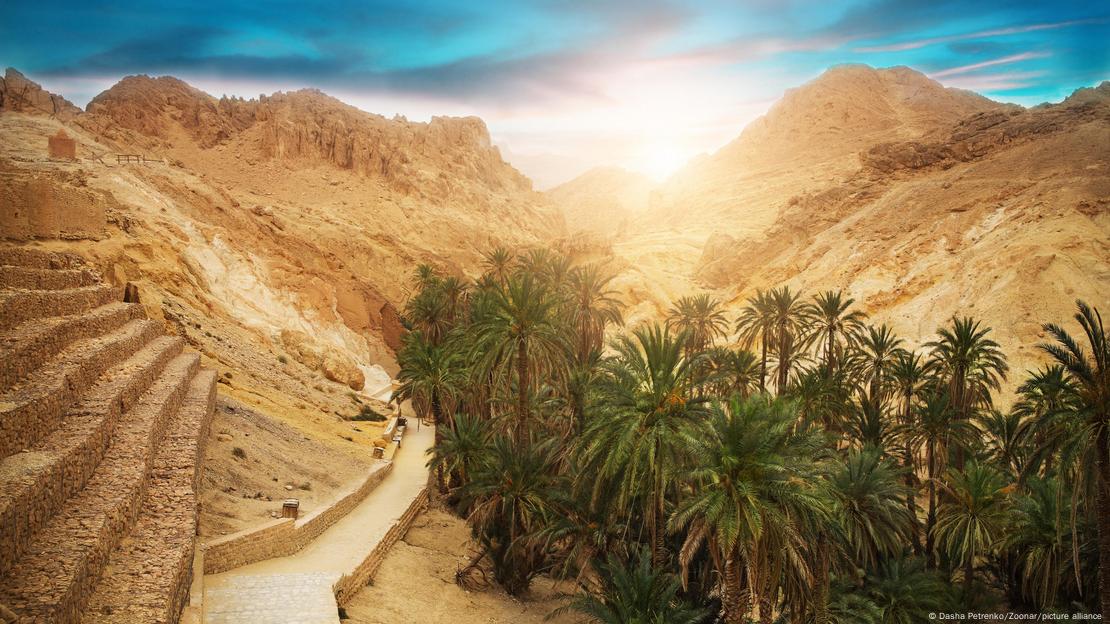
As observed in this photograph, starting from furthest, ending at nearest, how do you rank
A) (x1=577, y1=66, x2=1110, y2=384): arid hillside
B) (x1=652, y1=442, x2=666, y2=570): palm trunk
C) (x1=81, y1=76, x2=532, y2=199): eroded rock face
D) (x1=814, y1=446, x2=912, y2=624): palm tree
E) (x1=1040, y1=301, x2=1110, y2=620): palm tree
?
(x1=81, y1=76, x2=532, y2=199): eroded rock face, (x1=577, y1=66, x2=1110, y2=384): arid hillside, (x1=814, y1=446, x2=912, y2=624): palm tree, (x1=652, y1=442, x2=666, y2=570): palm trunk, (x1=1040, y1=301, x2=1110, y2=620): palm tree

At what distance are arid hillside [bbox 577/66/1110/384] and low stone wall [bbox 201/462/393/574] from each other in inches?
1441

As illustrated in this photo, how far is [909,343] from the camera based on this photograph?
148 feet

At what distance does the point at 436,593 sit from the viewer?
20406 millimetres

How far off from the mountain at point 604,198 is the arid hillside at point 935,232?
3390cm

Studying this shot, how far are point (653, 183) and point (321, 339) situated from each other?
15454 cm

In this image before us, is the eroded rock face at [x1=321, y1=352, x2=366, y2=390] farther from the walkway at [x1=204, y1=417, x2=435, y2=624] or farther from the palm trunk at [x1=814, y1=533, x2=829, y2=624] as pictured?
the palm trunk at [x1=814, y1=533, x2=829, y2=624]

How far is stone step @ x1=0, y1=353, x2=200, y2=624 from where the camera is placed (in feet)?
27.7

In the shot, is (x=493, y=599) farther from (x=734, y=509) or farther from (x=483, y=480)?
(x=734, y=509)

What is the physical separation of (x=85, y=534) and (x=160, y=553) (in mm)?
1422

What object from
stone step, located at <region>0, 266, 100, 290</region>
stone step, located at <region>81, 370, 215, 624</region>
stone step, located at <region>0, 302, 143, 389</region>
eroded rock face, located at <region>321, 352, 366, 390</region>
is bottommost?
eroded rock face, located at <region>321, 352, 366, 390</region>

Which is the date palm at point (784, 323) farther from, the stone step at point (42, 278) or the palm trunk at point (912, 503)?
the stone step at point (42, 278)

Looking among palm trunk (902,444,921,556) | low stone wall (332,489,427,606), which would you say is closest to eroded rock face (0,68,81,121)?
low stone wall (332,489,427,606)

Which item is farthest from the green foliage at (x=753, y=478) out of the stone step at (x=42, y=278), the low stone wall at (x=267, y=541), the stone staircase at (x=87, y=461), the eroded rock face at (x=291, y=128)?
the eroded rock face at (x=291, y=128)

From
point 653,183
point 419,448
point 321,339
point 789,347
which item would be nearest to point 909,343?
point 789,347
